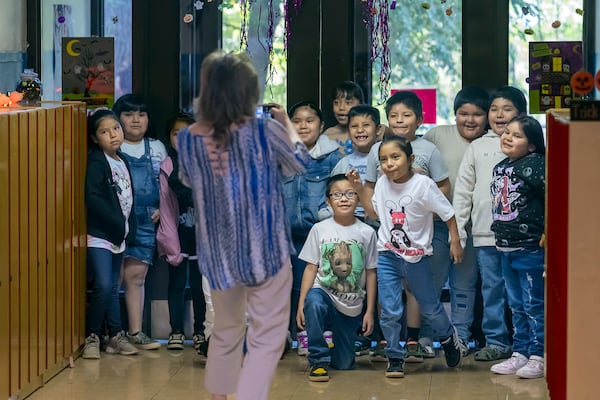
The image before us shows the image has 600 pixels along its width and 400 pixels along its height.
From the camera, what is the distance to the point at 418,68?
21.8 feet

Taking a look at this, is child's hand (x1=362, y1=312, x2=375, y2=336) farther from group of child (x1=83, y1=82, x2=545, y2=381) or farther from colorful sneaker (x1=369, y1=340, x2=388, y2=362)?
colorful sneaker (x1=369, y1=340, x2=388, y2=362)

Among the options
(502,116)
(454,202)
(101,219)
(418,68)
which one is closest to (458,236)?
(454,202)

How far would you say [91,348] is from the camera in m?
6.07

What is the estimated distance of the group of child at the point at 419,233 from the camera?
5668mm

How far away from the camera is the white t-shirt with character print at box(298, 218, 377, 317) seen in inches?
228

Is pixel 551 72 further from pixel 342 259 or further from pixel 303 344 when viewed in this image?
pixel 303 344

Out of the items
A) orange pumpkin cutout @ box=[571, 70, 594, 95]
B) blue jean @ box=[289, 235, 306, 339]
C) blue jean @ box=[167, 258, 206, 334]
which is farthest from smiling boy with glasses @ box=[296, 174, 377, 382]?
orange pumpkin cutout @ box=[571, 70, 594, 95]

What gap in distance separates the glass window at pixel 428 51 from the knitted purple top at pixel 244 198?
2.47 meters

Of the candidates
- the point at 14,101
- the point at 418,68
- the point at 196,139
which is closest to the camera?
the point at 196,139

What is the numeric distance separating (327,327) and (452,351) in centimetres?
60

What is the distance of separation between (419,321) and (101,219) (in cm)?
163

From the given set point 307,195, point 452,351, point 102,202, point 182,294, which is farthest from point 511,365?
point 102,202

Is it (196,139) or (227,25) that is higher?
(227,25)

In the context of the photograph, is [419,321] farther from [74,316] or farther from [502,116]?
[74,316]
